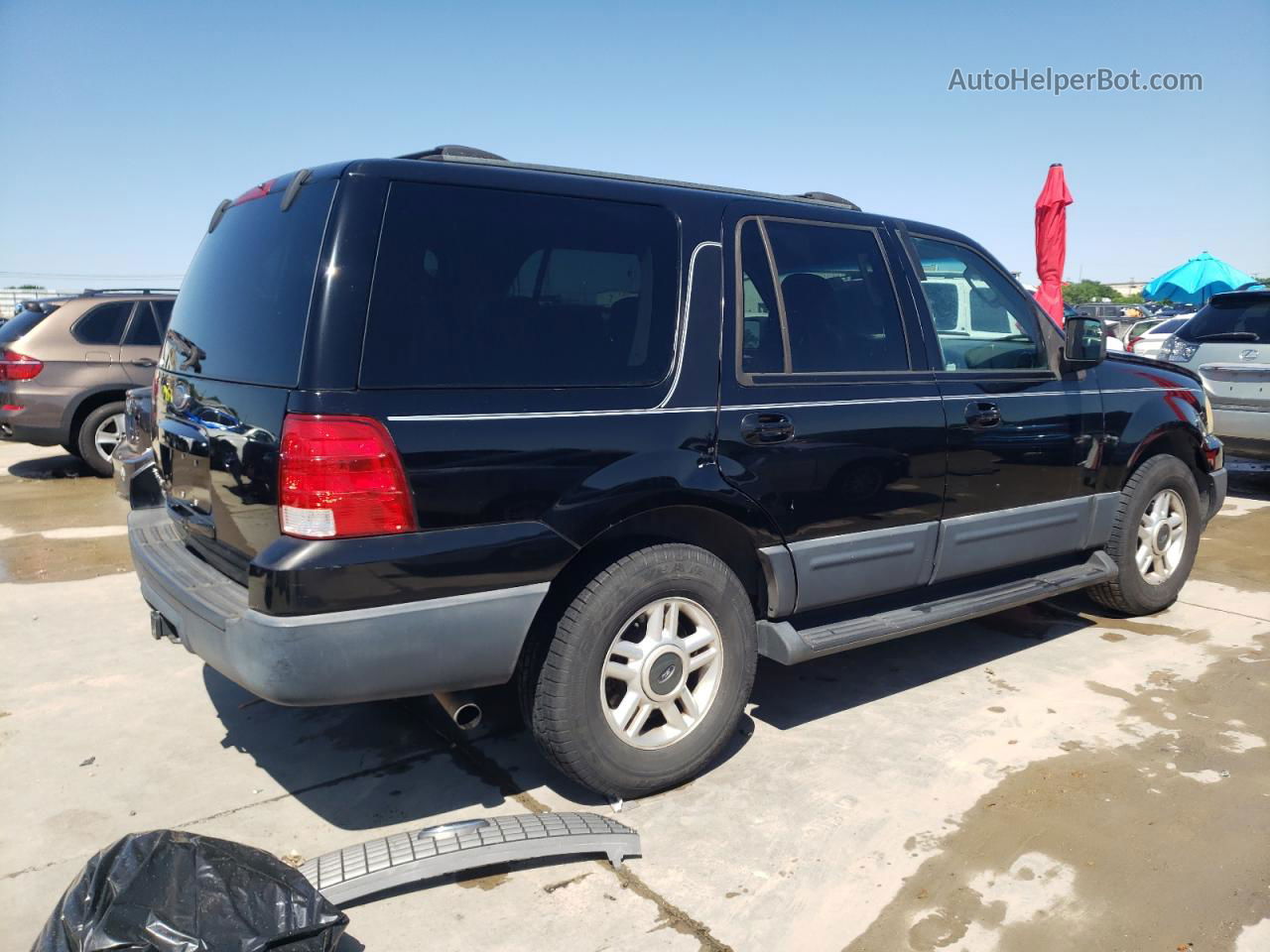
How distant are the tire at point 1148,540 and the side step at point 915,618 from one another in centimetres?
19

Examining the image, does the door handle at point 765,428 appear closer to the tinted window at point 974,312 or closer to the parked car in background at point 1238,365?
the tinted window at point 974,312

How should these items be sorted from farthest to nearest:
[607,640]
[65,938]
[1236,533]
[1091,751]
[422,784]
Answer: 1. [1236,533]
2. [1091,751]
3. [422,784]
4. [607,640]
5. [65,938]

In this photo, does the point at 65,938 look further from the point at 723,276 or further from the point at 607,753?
the point at 723,276

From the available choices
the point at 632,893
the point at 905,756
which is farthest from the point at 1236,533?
the point at 632,893

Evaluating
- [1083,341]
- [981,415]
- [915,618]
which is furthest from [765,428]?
[1083,341]

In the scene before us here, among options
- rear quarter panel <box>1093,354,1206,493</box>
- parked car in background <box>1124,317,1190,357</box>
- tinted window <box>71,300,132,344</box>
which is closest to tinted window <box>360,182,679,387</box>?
rear quarter panel <box>1093,354,1206,493</box>

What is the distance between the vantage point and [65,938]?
207 cm

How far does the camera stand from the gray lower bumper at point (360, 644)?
260 cm

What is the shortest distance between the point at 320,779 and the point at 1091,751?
2.76 metres

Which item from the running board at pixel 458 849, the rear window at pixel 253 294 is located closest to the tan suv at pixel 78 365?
the rear window at pixel 253 294

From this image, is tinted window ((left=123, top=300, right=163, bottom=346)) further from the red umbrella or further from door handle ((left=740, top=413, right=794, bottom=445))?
the red umbrella

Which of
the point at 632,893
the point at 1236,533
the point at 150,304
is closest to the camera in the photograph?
the point at 632,893

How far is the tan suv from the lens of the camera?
901cm

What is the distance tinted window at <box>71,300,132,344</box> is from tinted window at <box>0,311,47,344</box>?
35 cm
